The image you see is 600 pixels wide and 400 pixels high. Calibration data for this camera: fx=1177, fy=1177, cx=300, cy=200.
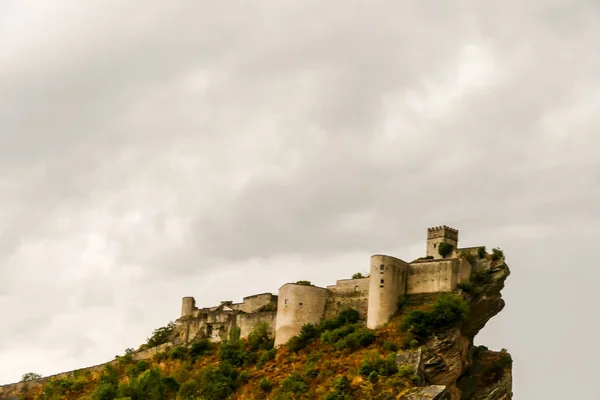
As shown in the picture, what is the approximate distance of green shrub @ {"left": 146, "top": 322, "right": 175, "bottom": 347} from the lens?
338ft

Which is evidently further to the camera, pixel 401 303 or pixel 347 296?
pixel 347 296

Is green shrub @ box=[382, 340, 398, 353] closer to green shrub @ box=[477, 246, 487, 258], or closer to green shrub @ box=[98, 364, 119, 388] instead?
green shrub @ box=[477, 246, 487, 258]

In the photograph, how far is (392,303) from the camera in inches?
3337

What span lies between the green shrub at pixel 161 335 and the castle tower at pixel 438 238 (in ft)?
84.3

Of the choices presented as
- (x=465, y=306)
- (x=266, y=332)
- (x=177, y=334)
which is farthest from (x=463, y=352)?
(x=177, y=334)

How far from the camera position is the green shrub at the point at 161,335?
10288 cm

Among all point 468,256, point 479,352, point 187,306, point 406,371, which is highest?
point 468,256

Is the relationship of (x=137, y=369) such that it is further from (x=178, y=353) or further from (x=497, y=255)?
(x=497, y=255)

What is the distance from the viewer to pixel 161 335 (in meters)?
103

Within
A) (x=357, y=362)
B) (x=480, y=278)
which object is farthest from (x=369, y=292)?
(x=480, y=278)

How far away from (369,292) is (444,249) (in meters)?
7.63

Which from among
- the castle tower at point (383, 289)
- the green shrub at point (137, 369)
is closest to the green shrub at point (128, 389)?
the green shrub at point (137, 369)

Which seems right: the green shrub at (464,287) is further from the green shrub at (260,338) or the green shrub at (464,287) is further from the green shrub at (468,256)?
the green shrub at (260,338)

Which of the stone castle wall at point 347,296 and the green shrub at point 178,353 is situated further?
the green shrub at point 178,353
